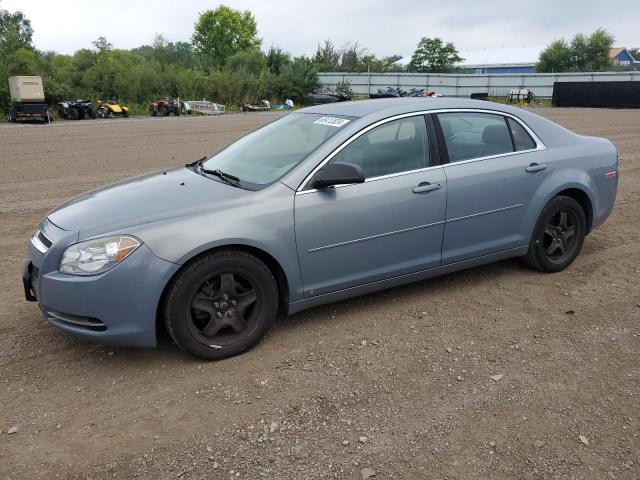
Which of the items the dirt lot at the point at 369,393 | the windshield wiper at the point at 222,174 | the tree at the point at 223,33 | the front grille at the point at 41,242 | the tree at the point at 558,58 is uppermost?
the tree at the point at 223,33

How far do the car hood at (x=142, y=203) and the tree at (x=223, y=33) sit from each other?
3407 inches

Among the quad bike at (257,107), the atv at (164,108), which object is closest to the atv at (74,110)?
the atv at (164,108)

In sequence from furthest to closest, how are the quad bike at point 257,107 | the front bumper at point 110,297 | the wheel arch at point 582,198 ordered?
the quad bike at point 257,107 → the wheel arch at point 582,198 → the front bumper at point 110,297

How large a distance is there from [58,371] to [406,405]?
2.12m

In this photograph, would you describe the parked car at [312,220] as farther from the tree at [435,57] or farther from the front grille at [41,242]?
the tree at [435,57]

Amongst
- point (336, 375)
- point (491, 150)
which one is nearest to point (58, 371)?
point (336, 375)

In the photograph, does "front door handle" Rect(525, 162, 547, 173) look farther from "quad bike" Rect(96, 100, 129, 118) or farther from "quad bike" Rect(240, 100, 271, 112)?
"quad bike" Rect(240, 100, 271, 112)

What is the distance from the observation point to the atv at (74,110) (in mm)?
28062

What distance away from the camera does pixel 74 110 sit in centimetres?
2814

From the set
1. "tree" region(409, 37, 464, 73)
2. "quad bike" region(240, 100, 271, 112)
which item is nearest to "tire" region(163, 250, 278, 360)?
"quad bike" region(240, 100, 271, 112)

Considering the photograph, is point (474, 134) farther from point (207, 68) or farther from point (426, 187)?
point (207, 68)

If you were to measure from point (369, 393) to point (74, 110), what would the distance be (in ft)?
95.1

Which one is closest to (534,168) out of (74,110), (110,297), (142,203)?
(142,203)

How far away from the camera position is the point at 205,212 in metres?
3.43
